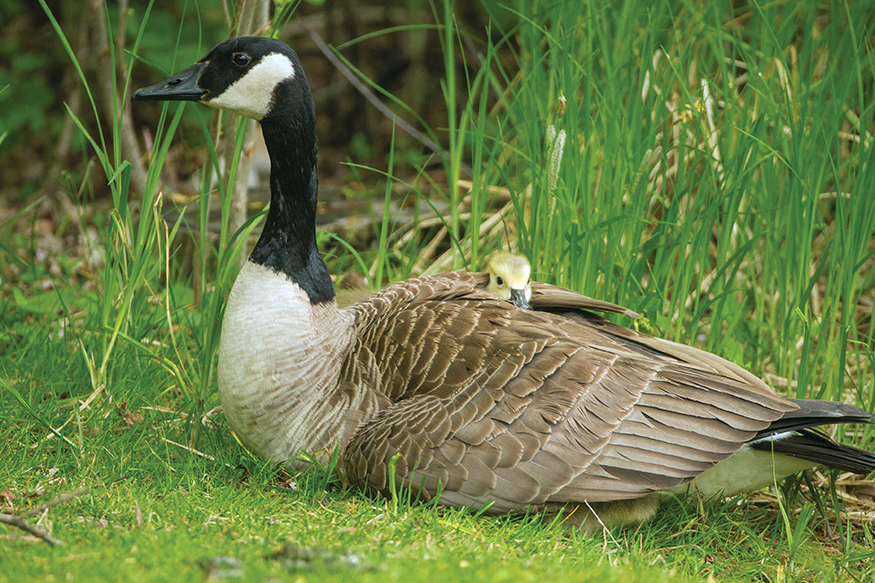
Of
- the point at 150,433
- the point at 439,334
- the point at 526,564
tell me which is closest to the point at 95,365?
the point at 150,433

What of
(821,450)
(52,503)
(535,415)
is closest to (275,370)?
(52,503)

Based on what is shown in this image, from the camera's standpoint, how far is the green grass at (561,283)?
118 inches

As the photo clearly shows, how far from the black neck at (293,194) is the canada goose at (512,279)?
0.79 meters

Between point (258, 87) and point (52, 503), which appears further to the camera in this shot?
point (258, 87)

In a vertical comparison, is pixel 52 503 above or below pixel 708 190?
below

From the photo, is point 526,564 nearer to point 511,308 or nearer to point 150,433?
point 511,308

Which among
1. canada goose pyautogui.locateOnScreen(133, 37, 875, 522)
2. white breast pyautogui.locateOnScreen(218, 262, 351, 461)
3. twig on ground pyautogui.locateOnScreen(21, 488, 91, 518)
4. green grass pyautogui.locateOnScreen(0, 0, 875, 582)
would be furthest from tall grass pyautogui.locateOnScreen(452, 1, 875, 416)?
twig on ground pyautogui.locateOnScreen(21, 488, 91, 518)

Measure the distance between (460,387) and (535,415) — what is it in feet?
1.09

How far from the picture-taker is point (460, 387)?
3.46 metres

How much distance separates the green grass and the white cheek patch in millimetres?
423

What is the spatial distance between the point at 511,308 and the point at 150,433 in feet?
6.00

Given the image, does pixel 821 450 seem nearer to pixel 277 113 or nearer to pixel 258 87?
pixel 277 113

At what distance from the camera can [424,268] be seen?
611cm

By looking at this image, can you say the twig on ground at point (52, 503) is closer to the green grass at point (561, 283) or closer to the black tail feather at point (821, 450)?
the green grass at point (561, 283)
